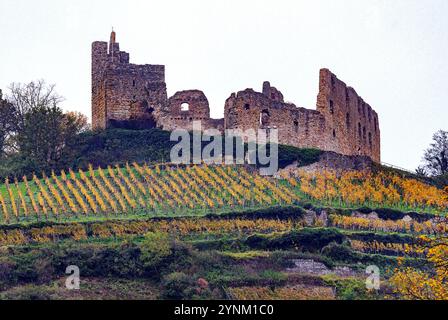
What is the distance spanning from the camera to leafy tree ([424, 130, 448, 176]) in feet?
204

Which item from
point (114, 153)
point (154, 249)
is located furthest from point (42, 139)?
point (154, 249)

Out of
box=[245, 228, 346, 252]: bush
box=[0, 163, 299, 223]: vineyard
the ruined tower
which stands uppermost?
the ruined tower

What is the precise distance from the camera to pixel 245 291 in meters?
36.2

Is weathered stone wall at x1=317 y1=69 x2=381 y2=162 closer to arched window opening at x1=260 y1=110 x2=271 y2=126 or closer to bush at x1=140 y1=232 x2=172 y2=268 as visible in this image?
arched window opening at x1=260 y1=110 x2=271 y2=126

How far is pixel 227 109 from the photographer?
53.8 meters

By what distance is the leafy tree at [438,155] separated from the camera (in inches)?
2442

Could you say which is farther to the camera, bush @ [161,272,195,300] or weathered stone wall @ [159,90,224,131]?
weathered stone wall @ [159,90,224,131]

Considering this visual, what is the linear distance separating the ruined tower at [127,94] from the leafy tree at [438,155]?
15.2 meters
